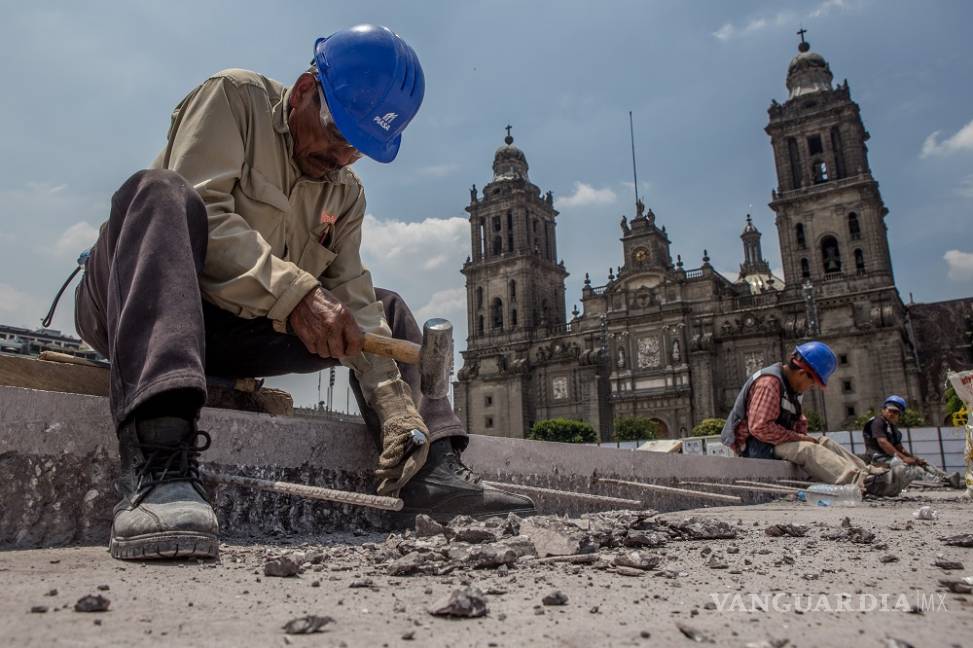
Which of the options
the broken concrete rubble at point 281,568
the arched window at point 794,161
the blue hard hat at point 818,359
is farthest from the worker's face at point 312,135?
the arched window at point 794,161

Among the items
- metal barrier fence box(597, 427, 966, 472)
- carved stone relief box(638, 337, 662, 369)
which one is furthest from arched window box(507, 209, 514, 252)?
metal barrier fence box(597, 427, 966, 472)

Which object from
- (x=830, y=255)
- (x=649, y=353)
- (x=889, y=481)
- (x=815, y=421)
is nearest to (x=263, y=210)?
(x=889, y=481)

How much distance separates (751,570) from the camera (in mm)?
1356

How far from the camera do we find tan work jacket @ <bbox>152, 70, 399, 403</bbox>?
1.65m

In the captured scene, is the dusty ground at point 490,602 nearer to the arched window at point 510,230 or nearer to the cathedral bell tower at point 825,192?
the cathedral bell tower at point 825,192

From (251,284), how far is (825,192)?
37294 millimetres

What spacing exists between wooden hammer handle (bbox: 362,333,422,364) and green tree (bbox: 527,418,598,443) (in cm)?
3319

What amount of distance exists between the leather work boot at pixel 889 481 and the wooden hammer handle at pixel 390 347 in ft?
13.0

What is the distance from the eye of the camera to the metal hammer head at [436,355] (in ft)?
6.11

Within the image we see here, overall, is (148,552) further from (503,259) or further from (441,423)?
(503,259)

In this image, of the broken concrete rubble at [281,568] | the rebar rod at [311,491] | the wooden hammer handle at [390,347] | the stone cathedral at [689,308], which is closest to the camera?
the broken concrete rubble at [281,568]

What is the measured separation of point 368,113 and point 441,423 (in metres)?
0.92

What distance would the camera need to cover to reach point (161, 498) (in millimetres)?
1301

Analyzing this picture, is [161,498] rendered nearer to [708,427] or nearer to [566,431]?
[708,427]
